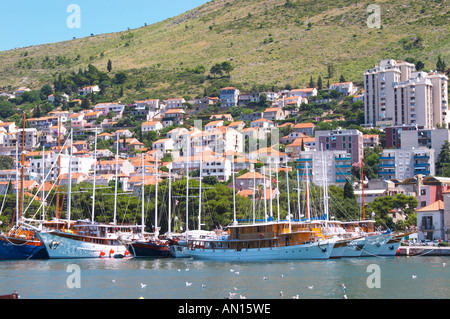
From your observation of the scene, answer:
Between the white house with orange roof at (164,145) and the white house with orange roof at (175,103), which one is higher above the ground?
the white house with orange roof at (175,103)

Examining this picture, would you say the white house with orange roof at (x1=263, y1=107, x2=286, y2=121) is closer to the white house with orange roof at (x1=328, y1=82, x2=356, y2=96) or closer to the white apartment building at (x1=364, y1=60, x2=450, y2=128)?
the white house with orange roof at (x1=328, y1=82, x2=356, y2=96)

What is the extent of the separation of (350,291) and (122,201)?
54.6 meters

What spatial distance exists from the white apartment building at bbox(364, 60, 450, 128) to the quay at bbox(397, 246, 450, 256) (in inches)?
3012

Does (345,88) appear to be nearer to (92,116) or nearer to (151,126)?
(151,126)

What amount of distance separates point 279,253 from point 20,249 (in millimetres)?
25978

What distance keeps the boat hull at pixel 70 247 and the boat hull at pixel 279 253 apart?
11741 millimetres

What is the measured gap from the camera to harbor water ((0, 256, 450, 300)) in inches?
1490

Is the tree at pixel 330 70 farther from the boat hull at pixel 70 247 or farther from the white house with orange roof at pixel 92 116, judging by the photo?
the boat hull at pixel 70 247

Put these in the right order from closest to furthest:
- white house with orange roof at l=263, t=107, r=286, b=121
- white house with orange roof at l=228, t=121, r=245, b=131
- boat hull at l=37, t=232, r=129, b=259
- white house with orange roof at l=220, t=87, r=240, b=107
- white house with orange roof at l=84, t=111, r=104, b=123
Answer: boat hull at l=37, t=232, r=129, b=259 → white house with orange roof at l=228, t=121, r=245, b=131 → white house with orange roof at l=263, t=107, r=286, b=121 → white house with orange roof at l=84, t=111, r=104, b=123 → white house with orange roof at l=220, t=87, r=240, b=107

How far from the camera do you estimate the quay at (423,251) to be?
2616 inches

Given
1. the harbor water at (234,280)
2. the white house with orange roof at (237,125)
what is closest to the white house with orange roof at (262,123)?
the white house with orange roof at (237,125)

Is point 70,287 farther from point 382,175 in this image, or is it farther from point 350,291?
point 382,175

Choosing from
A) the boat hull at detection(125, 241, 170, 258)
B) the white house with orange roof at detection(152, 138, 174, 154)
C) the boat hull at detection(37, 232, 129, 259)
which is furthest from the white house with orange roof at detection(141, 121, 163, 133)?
the boat hull at detection(125, 241, 170, 258)

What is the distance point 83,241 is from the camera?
229 ft
